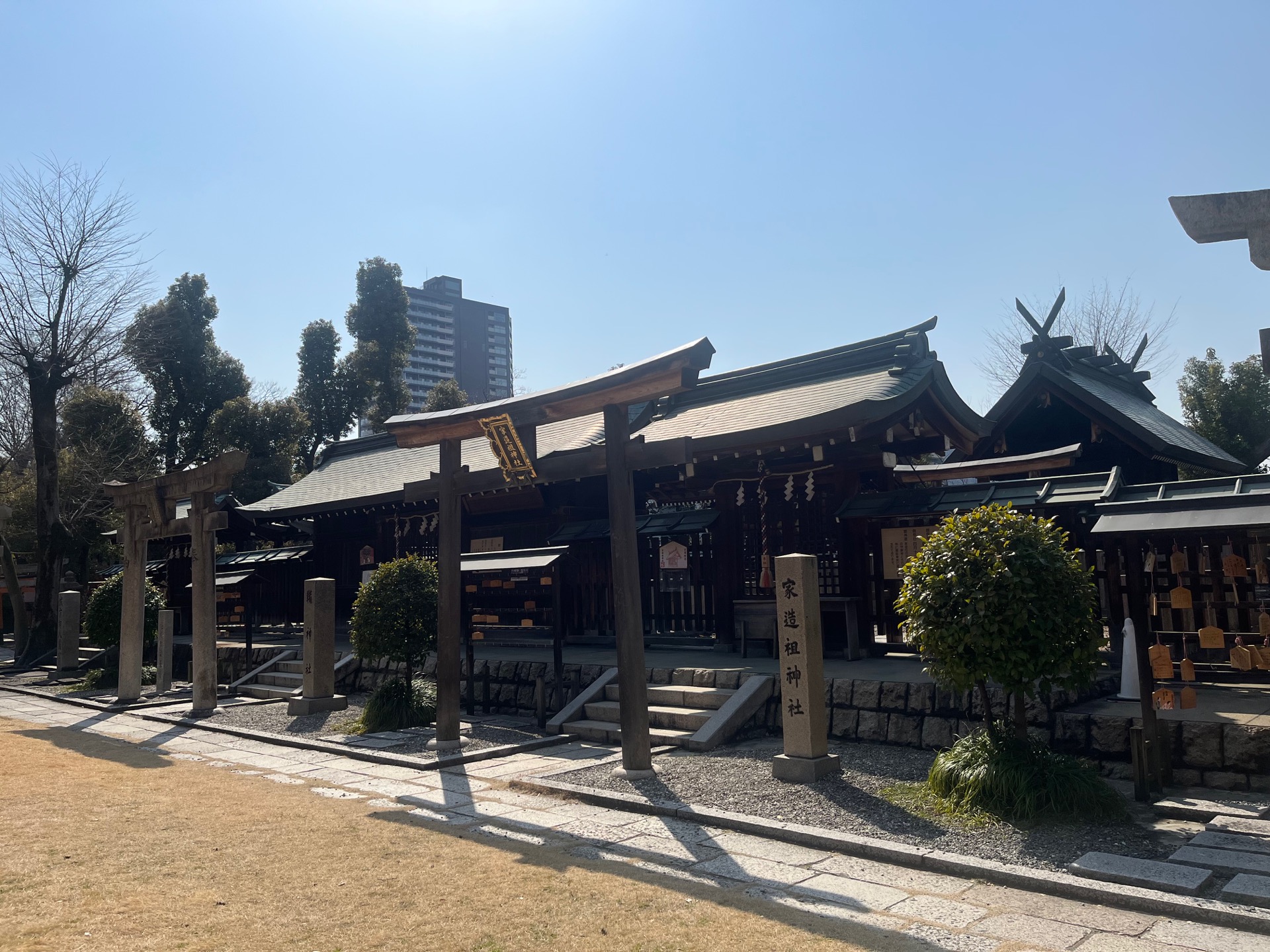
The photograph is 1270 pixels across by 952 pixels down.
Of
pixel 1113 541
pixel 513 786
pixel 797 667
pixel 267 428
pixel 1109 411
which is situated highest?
pixel 267 428

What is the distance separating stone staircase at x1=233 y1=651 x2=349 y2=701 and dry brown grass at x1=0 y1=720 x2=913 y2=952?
7746mm

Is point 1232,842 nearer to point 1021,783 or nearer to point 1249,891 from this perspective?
point 1249,891

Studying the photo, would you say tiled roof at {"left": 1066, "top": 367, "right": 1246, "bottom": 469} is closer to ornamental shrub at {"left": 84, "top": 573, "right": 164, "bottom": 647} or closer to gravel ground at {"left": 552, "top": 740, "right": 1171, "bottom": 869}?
gravel ground at {"left": 552, "top": 740, "right": 1171, "bottom": 869}

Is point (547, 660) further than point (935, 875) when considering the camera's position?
Yes

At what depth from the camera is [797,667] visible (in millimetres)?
7734

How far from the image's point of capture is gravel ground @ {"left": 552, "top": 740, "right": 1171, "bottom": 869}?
18.4 feet

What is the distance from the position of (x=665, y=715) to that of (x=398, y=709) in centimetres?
383

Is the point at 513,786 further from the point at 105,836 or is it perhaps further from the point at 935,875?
the point at 935,875

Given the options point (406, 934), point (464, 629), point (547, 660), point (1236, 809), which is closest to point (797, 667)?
point (1236, 809)

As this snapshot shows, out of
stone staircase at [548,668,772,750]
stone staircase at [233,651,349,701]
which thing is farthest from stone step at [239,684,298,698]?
stone staircase at [548,668,772,750]

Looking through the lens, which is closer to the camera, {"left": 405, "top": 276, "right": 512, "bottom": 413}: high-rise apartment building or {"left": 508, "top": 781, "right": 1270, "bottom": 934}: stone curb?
{"left": 508, "top": 781, "right": 1270, "bottom": 934}: stone curb

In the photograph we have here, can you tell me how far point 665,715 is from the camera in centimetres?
1011

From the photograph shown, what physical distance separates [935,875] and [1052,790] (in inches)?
59.8

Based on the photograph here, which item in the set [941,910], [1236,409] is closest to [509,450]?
[941,910]
